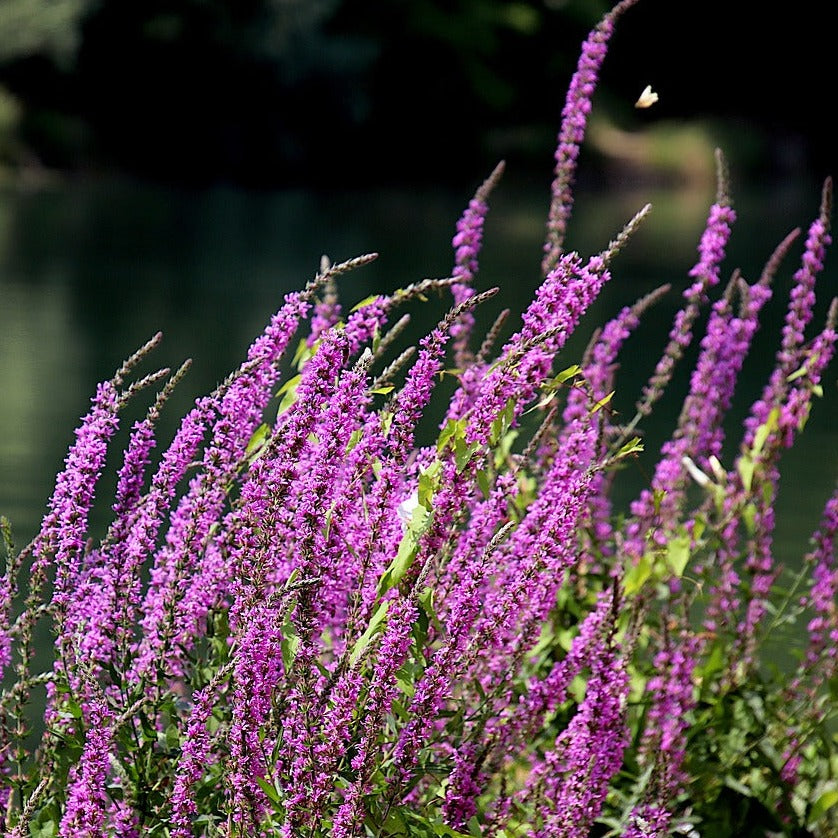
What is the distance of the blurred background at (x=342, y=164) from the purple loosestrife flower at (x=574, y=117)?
3345 mm

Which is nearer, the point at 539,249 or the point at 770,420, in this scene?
the point at 770,420

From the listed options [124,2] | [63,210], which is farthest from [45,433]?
[124,2]

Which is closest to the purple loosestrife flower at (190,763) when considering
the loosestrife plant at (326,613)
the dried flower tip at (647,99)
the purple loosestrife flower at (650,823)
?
the loosestrife plant at (326,613)

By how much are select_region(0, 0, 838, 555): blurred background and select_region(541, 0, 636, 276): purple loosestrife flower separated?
3.34m

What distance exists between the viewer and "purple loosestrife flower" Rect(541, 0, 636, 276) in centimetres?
356

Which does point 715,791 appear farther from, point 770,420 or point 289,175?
point 289,175

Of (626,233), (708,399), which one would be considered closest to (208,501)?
(626,233)

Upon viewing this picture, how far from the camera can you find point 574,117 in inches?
145

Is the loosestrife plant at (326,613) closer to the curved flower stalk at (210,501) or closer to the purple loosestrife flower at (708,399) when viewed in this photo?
the curved flower stalk at (210,501)

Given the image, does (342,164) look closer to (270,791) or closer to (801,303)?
(801,303)

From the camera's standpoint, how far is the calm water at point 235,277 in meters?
10.0

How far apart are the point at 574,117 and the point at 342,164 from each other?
40300 millimetres

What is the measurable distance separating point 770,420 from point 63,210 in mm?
26113

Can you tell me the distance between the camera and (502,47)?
5094 centimetres
